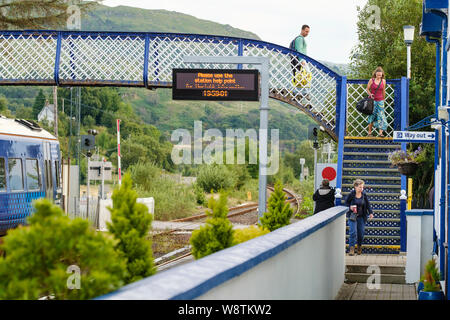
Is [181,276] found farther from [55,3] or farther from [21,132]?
[55,3]

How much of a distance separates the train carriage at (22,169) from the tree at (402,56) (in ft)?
39.0

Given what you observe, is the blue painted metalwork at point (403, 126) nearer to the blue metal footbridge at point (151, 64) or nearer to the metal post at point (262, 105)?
the blue metal footbridge at point (151, 64)

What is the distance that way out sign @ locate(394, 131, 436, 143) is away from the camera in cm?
1333

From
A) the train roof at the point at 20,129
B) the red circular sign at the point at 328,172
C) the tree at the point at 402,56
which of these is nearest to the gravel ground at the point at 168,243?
the train roof at the point at 20,129

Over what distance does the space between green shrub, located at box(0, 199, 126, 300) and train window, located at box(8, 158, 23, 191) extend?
14.9m

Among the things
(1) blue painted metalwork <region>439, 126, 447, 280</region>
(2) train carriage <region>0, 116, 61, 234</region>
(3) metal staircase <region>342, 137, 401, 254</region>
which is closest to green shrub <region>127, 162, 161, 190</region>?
(2) train carriage <region>0, 116, 61, 234</region>

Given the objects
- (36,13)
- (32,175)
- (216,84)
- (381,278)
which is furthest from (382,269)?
(36,13)

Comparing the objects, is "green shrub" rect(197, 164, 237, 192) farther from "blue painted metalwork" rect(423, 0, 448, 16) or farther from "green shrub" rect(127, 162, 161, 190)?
"blue painted metalwork" rect(423, 0, 448, 16)

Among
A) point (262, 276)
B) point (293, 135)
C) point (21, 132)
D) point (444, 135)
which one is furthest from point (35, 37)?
point (293, 135)

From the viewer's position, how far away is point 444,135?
10195mm

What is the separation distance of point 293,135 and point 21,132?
117 meters

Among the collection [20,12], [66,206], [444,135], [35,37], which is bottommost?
[66,206]

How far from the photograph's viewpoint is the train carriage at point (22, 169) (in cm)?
1814
